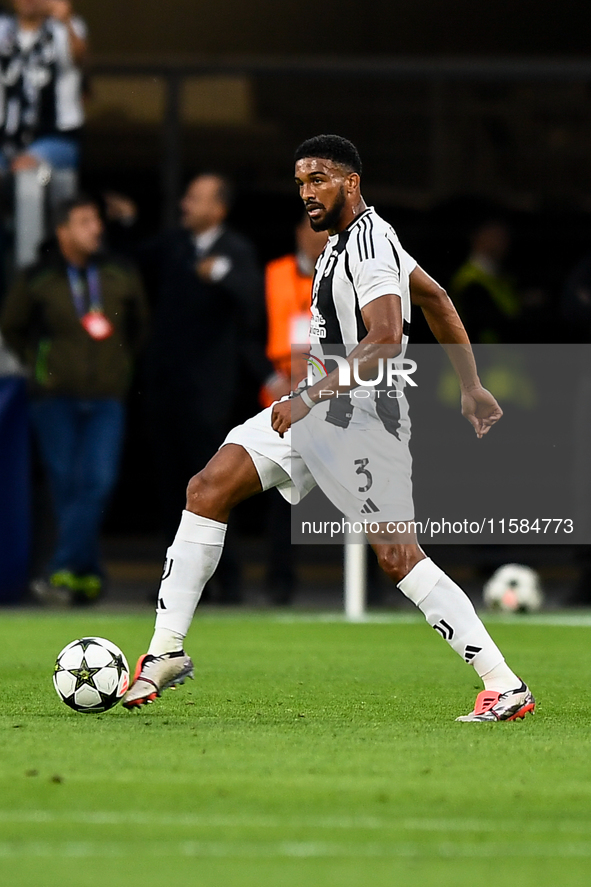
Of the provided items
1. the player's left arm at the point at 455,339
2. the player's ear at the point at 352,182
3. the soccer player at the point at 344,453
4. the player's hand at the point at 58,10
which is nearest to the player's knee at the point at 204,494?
the soccer player at the point at 344,453

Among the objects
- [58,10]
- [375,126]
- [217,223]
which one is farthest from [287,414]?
[375,126]

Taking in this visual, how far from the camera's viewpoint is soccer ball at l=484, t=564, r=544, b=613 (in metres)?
11.3

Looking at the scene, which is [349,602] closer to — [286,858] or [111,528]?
[111,528]

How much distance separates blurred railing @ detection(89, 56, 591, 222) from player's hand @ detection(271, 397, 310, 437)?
7.24 m

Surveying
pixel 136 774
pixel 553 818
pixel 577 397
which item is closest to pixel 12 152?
pixel 577 397

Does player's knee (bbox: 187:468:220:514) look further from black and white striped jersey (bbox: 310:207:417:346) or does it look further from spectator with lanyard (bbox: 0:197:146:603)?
spectator with lanyard (bbox: 0:197:146:603)

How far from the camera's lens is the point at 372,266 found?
6062 millimetres

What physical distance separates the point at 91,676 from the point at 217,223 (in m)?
5.65

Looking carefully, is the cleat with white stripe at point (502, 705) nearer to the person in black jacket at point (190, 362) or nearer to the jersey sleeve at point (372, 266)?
the jersey sleeve at point (372, 266)

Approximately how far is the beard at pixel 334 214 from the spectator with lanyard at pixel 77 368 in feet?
17.3

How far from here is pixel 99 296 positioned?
1152cm

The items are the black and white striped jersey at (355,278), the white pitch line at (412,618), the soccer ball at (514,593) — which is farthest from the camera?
the soccer ball at (514,593)

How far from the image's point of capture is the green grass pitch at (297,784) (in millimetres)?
3783

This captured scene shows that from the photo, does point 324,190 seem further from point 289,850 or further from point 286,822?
point 289,850
